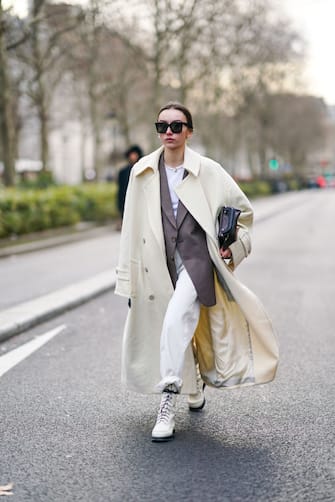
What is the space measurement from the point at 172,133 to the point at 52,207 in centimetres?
1902

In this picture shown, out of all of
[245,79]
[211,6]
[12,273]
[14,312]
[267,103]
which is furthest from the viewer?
[267,103]

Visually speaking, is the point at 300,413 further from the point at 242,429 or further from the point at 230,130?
the point at 230,130

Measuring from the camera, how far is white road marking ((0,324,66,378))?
7.18 metres

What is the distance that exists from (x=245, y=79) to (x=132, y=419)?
52342mm

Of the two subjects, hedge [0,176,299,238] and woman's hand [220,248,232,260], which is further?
hedge [0,176,299,238]

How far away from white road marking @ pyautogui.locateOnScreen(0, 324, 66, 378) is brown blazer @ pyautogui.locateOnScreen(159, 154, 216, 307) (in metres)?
2.41

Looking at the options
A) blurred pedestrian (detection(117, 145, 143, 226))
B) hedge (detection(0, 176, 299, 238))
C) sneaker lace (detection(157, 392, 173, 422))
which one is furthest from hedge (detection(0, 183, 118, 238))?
sneaker lace (detection(157, 392, 173, 422))

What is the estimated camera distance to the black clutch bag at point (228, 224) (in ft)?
16.1

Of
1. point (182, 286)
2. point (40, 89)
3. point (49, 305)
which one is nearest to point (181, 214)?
point (182, 286)

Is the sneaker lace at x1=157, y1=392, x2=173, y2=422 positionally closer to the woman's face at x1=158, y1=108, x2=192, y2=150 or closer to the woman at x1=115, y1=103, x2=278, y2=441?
the woman at x1=115, y1=103, x2=278, y2=441

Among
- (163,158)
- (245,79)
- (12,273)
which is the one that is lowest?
(12,273)

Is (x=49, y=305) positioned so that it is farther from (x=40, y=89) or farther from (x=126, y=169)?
(x=40, y=89)

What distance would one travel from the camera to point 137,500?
3.93 meters

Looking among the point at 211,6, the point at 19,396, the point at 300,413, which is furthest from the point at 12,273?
the point at 211,6
